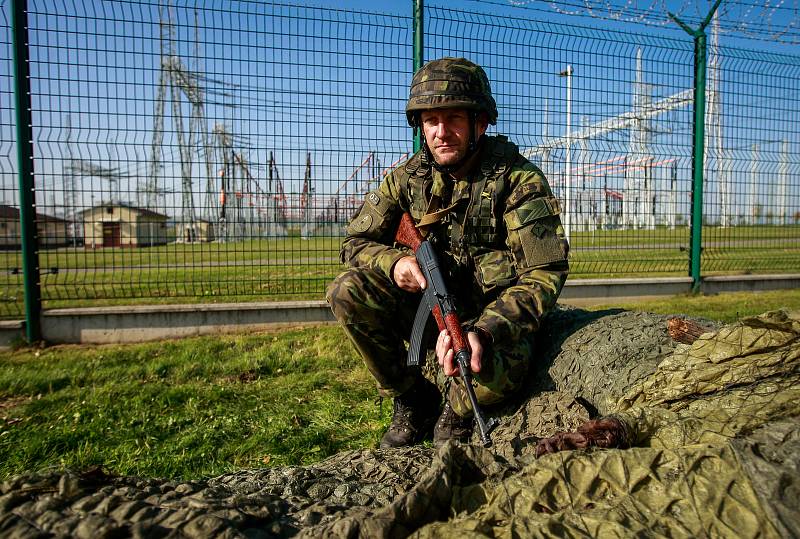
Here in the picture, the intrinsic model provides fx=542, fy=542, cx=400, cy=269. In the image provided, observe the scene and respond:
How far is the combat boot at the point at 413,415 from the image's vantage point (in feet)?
9.77

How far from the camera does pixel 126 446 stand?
9.99 feet

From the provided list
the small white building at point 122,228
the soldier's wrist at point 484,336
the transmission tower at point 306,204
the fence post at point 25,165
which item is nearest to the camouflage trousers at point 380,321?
the soldier's wrist at point 484,336

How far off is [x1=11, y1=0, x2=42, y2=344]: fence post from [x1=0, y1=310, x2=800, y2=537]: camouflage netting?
4.48m

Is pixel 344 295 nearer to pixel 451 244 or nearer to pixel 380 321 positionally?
pixel 380 321

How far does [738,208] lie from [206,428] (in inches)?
294

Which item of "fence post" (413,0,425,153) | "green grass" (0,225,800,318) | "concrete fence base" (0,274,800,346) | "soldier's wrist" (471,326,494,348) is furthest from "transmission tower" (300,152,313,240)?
"soldier's wrist" (471,326,494,348)

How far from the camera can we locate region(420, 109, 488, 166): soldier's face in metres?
2.99

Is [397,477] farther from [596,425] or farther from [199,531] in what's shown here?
[199,531]

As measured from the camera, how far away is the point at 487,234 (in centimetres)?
294

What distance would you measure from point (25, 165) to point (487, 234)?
470 cm

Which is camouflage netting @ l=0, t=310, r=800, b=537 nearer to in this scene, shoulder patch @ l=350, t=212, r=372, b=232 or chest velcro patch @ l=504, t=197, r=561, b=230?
chest velcro patch @ l=504, t=197, r=561, b=230

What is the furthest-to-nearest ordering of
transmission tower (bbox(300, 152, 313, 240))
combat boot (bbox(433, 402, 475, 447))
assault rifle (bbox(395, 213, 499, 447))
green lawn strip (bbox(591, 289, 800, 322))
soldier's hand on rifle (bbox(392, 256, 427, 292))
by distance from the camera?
green lawn strip (bbox(591, 289, 800, 322)) → transmission tower (bbox(300, 152, 313, 240)) → soldier's hand on rifle (bbox(392, 256, 427, 292)) → combat boot (bbox(433, 402, 475, 447)) → assault rifle (bbox(395, 213, 499, 447))

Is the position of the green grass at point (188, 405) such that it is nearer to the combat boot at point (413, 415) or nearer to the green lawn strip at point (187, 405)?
the green lawn strip at point (187, 405)


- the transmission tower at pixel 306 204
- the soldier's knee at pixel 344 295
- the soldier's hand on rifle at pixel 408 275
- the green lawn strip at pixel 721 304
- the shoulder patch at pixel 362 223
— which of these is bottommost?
the green lawn strip at pixel 721 304
